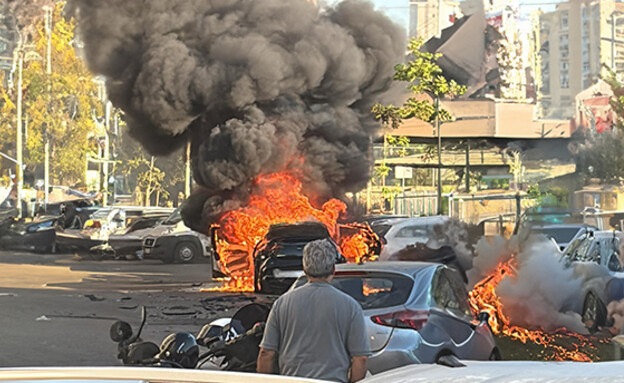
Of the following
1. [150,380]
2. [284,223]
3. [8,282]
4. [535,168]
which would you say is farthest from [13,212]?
[150,380]

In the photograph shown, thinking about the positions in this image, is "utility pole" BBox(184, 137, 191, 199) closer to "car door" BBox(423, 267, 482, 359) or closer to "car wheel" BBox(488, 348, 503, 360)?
"car door" BBox(423, 267, 482, 359)

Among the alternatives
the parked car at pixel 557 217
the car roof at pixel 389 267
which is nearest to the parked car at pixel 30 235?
the car roof at pixel 389 267

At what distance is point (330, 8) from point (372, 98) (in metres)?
0.82

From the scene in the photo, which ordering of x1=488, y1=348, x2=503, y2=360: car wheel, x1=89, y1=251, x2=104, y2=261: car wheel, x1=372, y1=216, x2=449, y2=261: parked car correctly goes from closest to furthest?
x1=488, y1=348, x2=503, y2=360: car wheel < x1=89, y1=251, x2=104, y2=261: car wheel < x1=372, y1=216, x2=449, y2=261: parked car

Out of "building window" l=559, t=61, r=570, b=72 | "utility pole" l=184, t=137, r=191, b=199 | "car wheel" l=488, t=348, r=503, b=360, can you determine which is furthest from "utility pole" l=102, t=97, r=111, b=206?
"building window" l=559, t=61, r=570, b=72

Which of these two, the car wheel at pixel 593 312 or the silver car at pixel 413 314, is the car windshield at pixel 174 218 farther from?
the car wheel at pixel 593 312

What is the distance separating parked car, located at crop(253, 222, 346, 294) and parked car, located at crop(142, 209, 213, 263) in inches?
17.0

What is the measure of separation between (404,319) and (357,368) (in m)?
2.18

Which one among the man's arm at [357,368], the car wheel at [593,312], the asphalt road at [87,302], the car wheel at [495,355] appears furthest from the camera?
the car wheel at [593,312]

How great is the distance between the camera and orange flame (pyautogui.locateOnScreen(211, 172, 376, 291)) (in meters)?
8.02

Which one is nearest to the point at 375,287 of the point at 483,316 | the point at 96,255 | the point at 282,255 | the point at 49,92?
the point at 483,316

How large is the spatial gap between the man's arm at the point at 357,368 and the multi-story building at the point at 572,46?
4.33m

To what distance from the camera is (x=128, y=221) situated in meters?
7.81

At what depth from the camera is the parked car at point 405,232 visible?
809 centimetres
